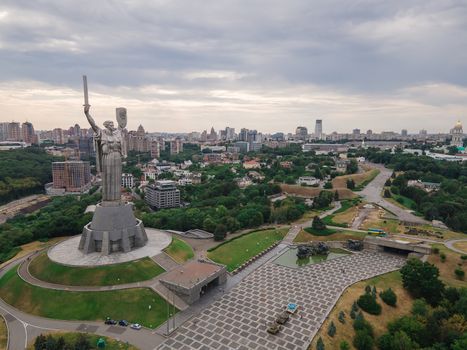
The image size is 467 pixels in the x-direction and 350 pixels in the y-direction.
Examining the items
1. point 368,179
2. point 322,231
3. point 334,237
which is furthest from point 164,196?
point 368,179

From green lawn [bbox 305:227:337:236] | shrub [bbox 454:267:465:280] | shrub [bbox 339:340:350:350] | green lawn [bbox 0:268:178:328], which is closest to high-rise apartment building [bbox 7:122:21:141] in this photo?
green lawn [bbox 0:268:178:328]

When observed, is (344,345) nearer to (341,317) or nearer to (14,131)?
(341,317)

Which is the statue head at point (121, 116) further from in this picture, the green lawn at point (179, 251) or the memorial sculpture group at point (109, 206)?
the green lawn at point (179, 251)

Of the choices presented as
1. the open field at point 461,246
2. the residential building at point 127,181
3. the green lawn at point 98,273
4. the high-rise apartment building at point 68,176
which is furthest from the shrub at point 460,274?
the high-rise apartment building at point 68,176

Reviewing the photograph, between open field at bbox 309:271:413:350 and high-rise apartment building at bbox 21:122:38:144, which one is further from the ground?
high-rise apartment building at bbox 21:122:38:144

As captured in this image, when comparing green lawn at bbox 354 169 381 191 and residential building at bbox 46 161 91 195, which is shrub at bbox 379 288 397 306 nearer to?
green lawn at bbox 354 169 381 191

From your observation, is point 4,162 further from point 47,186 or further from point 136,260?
point 136,260
